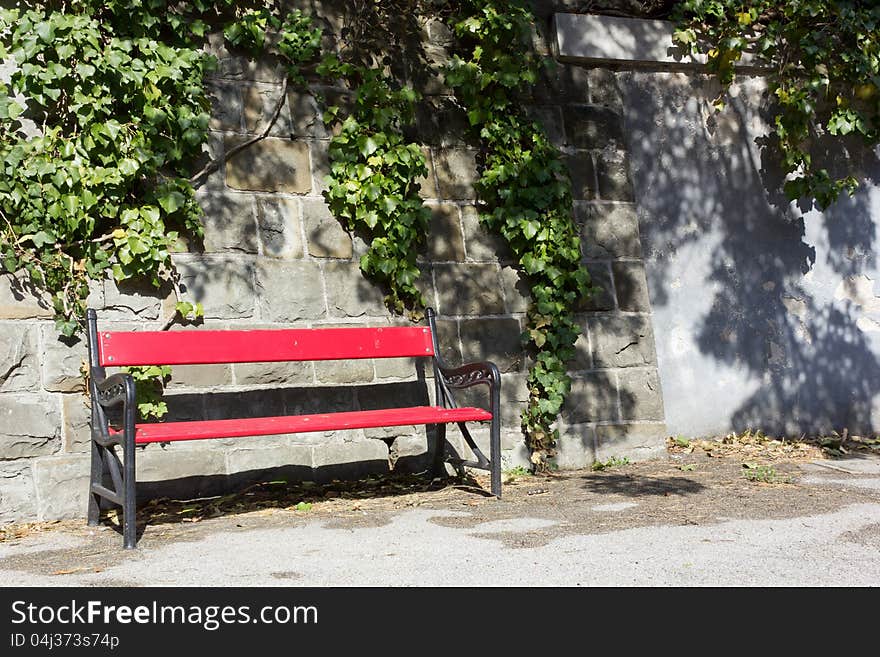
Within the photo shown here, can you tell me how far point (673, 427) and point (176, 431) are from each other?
136 inches

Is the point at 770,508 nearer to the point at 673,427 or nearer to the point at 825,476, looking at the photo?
the point at 825,476

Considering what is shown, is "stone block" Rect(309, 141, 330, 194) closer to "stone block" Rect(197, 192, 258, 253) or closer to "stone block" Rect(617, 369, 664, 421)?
"stone block" Rect(197, 192, 258, 253)

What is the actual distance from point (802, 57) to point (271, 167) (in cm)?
380

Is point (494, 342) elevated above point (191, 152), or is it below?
below

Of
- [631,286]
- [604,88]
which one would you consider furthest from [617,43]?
[631,286]

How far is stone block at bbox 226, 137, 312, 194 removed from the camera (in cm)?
525

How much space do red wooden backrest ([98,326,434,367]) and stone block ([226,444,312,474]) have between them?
23.1 inches

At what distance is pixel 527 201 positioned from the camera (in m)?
5.83

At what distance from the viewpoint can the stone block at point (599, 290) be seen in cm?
600

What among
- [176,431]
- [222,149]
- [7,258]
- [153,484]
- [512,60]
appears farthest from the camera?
[512,60]

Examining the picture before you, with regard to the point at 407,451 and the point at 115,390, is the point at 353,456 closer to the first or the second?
the point at 407,451

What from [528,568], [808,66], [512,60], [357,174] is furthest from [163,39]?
[808,66]

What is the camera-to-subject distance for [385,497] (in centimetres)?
503

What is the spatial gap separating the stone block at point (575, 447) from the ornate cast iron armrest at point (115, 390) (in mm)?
2619
